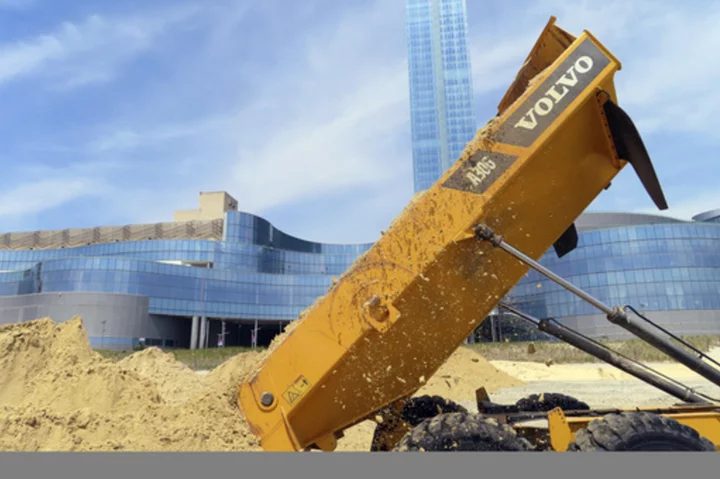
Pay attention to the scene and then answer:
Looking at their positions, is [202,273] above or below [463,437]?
above

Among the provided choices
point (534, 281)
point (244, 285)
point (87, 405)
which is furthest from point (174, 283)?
point (87, 405)

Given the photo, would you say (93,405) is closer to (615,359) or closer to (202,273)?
(615,359)

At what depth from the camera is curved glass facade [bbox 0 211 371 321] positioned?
5588 cm

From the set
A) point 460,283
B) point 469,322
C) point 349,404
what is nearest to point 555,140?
point 460,283

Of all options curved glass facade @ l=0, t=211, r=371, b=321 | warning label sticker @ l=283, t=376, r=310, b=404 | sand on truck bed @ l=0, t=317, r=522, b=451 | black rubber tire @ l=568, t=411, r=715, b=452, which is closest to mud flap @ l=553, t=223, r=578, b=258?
black rubber tire @ l=568, t=411, r=715, b=452

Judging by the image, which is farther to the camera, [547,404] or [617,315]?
[547,404]

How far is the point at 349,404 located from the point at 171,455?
1.75 metres

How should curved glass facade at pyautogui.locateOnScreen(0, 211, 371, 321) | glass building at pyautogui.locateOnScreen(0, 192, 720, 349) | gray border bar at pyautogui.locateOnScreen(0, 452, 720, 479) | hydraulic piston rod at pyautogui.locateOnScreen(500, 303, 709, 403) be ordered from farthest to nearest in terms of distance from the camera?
curved glass facade at pyautogui.locateOnScreen(0, 211, 371, 321), glass building at pyautogui.locateOnScreen(0, 192, 720, 349), hydraulic piston rod at pyautogui.locateOnScreen(500, 303, 709, 403), gray border bar at pyautogui.locateOnScreen(0, 452, 720, 479)

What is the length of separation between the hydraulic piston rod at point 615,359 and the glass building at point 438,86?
119 meters

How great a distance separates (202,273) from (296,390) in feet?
202

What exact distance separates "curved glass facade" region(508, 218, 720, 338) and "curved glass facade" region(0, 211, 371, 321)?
25.8 m

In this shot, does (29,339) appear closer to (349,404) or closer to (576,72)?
(349,404)

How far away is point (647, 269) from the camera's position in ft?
177

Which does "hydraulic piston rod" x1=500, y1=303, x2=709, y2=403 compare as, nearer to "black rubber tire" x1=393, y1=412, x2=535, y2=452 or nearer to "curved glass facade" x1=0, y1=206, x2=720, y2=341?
"black rubber tire" x1=393, y1=412, x2=535, y2=452
